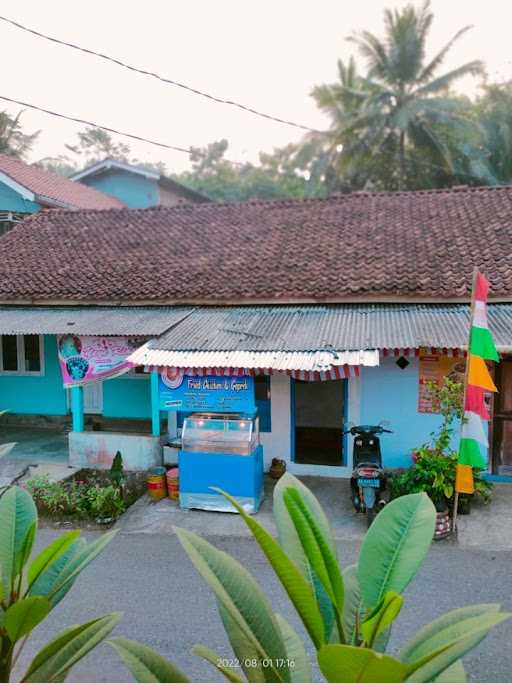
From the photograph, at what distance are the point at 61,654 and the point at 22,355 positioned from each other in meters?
10.5

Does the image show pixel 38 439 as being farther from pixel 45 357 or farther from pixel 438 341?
pixel 438 341

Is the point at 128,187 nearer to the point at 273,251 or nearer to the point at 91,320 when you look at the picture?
the point at 273,251

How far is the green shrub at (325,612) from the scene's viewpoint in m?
1.39

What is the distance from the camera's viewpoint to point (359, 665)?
4.10 ft

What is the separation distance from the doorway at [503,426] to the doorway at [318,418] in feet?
8.26

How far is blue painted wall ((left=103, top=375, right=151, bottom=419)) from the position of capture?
35.2ft

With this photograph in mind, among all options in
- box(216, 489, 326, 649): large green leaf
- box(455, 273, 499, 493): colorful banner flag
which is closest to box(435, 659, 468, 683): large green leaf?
box(216, 489, 326, 649): large green leaf

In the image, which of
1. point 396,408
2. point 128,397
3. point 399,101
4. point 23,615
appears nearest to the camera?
point 23,615

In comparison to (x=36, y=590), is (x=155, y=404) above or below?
below

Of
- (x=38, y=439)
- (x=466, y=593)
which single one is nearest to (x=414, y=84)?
(x=38, y=439)

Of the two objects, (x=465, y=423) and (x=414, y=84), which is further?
(x=414, y=84)

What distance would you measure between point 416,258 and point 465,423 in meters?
4.12

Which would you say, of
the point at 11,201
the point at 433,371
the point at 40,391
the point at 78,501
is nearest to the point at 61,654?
the point at 78,501

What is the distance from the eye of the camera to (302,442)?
10.5 meters
